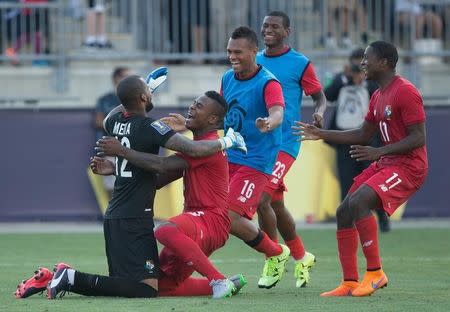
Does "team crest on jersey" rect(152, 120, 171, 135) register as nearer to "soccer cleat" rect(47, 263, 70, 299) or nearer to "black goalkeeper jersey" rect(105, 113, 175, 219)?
"black goalkeeper jersey" rect(105, 113, 175, 219)

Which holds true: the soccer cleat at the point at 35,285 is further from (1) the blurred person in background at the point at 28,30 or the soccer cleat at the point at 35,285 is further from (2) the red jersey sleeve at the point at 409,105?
(1) the blurred person in background at the point at 28,30

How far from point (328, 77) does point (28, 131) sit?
4.78 metres

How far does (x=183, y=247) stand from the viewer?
30.2 ft

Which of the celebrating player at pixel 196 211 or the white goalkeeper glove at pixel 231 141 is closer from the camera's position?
the celebrating player at pixel 196 211

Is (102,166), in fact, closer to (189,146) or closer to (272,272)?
(189,146)

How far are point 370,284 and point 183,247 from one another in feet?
5.23

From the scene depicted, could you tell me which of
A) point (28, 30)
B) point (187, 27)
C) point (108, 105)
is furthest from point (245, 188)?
point (28, 30)

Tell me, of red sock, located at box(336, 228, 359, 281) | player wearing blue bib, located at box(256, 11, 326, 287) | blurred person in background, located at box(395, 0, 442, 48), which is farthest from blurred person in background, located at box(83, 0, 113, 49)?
red sock, located at box(336, 228, 359, 281)

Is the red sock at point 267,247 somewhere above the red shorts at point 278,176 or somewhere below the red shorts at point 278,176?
below

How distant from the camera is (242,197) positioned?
34.1ft

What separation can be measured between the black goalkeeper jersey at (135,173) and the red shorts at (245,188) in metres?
1.10

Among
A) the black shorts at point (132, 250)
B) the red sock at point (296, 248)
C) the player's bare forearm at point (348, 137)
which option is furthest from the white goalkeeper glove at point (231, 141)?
the red sock at point (296, 248)

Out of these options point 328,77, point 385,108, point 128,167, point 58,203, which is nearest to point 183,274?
point 128,167

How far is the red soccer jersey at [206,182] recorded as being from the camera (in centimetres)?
949
